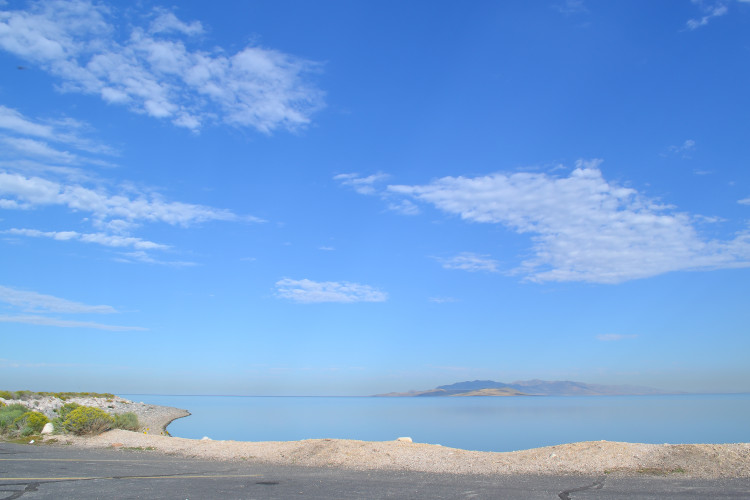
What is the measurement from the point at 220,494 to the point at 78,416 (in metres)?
16.2

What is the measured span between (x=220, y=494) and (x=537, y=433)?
4307cm

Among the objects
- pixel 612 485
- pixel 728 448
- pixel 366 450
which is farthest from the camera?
pixel 366 450

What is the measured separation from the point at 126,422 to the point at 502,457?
19.6m

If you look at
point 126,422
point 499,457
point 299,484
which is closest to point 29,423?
point 126,422

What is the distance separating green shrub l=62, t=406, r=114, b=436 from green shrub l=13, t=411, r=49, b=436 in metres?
1.73

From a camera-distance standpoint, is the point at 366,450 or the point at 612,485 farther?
the point at 366,450

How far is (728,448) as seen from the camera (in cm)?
1338

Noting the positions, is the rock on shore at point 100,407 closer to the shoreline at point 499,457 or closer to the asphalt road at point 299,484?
the shoreline at point 499,457

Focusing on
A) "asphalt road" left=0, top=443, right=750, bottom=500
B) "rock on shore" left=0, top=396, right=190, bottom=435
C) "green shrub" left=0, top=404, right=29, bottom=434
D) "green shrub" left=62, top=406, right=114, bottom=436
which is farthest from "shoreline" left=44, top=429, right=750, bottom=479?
"rock on shore" left=0, top=396, right=190, bottom=435

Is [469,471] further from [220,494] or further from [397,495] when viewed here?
[220,494]

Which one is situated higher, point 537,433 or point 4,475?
point 4,475

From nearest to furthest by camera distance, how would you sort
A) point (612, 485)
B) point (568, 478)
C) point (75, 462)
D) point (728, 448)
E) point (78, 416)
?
point (612, 485)
point (568, 478)
point (728, 448)
point (75, 462)
point (78, 416)

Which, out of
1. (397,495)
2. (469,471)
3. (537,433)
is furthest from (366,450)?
(537,433)

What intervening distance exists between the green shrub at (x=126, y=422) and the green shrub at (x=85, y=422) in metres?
1.19
